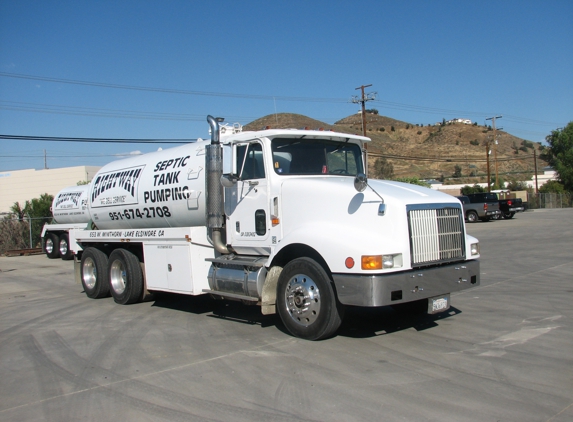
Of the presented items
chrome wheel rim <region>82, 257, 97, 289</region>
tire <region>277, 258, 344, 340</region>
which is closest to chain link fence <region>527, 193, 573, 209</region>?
chrome wheel rim <region>82, 257, 97, 289</region>

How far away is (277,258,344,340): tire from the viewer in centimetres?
678

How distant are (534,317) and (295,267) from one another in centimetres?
384

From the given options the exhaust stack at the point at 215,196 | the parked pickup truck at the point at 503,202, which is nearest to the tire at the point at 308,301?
the exhaust stack at the point at 215,196

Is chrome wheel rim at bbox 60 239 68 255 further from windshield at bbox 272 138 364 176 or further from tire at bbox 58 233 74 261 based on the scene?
windshield at bbox 272 138 364 176

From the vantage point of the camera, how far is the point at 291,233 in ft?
24.1

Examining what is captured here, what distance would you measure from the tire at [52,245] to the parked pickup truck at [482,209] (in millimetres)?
25230

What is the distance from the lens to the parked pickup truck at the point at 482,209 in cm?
3594

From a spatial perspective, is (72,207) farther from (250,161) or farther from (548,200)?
(548,200)

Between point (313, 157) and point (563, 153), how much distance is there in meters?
80.5

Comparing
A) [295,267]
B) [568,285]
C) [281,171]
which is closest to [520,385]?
[295,267]

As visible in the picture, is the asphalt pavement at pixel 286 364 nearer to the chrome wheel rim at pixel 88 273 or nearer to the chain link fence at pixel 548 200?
the chrome wheel rim at pixel 88 273

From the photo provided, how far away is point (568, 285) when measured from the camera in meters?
10.8

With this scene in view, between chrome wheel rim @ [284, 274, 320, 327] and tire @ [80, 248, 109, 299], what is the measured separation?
18.5 ft

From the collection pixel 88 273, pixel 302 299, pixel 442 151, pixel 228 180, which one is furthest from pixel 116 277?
pixel 442 151
